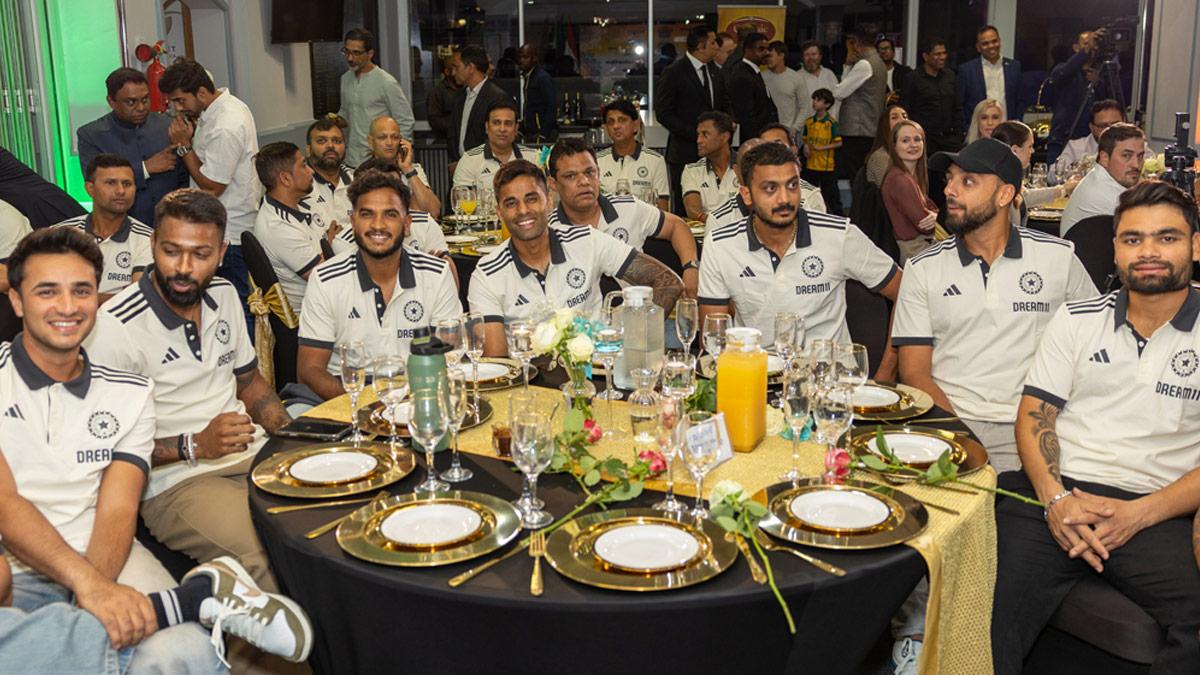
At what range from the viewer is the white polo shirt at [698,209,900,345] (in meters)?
3.49

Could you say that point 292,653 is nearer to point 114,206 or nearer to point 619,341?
point 619,341

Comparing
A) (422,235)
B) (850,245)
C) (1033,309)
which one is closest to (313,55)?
(422,235)

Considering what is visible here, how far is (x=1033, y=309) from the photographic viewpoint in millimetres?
3027

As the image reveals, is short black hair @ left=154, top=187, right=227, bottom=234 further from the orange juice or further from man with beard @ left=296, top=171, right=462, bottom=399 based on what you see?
the orange juice

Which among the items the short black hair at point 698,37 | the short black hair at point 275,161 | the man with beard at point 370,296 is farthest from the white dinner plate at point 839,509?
the short black hair at point 698,37

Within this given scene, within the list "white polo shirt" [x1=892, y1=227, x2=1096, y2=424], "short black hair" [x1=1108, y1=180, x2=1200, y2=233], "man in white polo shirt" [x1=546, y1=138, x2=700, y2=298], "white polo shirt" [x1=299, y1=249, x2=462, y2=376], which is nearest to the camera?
"short black hair" [x1=1108, y1=180, x2=1200, y2=233]

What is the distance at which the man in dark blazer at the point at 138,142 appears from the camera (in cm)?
559

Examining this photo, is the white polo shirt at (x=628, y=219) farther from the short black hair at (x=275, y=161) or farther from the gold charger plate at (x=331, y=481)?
the gold charger plate at (x=331, y=481)

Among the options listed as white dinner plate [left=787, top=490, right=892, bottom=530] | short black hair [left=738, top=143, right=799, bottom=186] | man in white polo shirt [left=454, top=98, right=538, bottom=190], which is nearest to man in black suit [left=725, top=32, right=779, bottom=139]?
man in white polo shirt [left=454, top=98, right=538, bottom=190]

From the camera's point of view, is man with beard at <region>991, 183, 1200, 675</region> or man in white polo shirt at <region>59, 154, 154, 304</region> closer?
man with beard at <region>991, 183, 1200, 675</region>

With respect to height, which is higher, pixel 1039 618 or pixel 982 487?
pixel 982 487

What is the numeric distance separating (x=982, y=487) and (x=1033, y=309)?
111 centimetres

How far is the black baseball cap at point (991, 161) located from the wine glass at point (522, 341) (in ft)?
4.62

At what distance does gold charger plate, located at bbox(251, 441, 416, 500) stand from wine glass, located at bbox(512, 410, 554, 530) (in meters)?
0.34
